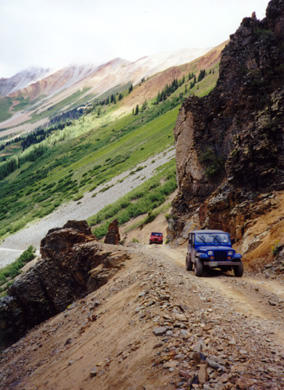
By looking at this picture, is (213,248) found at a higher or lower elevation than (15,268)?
higher

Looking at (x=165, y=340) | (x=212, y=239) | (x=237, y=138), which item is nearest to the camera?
(x=165, y=340)

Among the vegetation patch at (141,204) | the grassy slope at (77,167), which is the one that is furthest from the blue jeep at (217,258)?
the grassy slope at (77,167)

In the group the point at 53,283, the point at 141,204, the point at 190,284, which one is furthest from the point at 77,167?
the point at 190,284

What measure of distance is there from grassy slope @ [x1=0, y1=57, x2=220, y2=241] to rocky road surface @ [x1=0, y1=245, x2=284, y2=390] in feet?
242

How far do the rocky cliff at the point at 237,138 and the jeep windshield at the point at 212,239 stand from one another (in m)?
3.64

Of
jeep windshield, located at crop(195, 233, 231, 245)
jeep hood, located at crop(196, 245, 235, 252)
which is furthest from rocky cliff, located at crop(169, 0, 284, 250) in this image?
jeep hood, located at crop(196, 245, 235, 252)

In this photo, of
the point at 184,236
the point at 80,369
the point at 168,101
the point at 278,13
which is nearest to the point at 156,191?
the point at 184,236

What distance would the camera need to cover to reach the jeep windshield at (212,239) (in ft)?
46.9

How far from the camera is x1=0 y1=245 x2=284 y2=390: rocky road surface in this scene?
15.4 ft

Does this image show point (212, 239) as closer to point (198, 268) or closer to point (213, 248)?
point (213, 248)

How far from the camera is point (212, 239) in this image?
1445cm

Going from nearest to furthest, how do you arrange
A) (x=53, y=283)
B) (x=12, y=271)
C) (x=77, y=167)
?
(x=53, y=283), (x=12, y=271), (x=77, y=167)

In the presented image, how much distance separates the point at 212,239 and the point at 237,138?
9.56 meters

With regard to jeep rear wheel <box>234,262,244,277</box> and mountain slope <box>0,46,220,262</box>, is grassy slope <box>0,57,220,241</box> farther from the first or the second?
jeep rear wheel <box>234,262,244,277</box>
